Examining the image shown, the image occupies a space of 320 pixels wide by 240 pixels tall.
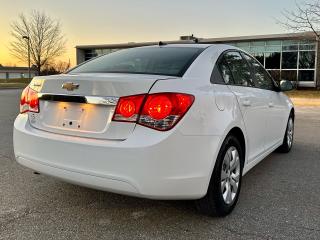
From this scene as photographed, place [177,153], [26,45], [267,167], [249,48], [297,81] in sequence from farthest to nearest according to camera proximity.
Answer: [26,45]
[249,48]
[297,81]
[267,167]
[177,153]

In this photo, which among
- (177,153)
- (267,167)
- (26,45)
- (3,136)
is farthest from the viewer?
(26,45)

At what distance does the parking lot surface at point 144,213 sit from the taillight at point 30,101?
90 centimetres

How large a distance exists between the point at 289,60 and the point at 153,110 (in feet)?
107

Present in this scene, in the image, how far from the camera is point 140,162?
9.06ft

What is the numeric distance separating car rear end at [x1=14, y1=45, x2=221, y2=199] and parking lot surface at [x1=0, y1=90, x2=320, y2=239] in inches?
15.5

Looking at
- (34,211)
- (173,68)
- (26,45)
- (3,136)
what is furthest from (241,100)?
(26,45)

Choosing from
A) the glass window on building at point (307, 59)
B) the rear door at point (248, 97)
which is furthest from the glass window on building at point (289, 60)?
the rear door at point (248, 97)

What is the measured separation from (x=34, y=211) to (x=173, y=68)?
69.6 inches

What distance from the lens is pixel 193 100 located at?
Result: 9.67ft

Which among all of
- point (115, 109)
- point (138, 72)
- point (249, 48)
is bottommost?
point (115, 109)

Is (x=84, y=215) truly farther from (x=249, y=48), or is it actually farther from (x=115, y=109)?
(x=249, y=48)

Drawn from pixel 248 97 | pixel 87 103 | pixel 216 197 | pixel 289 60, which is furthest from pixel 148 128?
pixel 289 60

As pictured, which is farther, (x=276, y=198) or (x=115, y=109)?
(x=276, y=198)

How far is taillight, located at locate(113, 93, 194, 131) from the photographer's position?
2.80m
